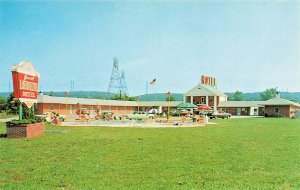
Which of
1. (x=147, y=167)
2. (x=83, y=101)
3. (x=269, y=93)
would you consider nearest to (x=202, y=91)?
(x=83, y=101)

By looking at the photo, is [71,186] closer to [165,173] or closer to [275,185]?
[165,173]

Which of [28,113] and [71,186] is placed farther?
[28,113]

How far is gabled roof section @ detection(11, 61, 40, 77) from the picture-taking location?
688 inches

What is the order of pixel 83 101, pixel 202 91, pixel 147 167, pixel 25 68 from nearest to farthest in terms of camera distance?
1. pixel 147 167
2. pixel 25 68
3. pixel 83 101
4. pixel 202 91

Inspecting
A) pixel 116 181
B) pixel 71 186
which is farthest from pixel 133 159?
pixel 71 186

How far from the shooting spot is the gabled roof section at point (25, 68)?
57.3ft

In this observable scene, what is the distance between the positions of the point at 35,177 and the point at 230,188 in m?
4.68

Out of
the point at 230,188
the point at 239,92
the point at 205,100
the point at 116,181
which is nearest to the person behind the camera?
the point at 230,188

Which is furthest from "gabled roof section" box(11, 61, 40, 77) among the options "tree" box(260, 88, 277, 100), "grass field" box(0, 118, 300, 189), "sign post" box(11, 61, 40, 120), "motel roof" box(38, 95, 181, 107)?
"tree" box(260, 88, 277, 100)

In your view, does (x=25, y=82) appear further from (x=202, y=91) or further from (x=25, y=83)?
(x=202, y=91)

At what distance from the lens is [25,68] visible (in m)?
18.4

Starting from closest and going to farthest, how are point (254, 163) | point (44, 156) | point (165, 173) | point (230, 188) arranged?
point (230, 188), point (165, 173), point (254, 163), point (44, 156)

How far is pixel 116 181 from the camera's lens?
7672mm

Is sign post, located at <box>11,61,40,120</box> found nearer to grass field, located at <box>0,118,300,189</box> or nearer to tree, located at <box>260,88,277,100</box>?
grass field, located at <box>0,118,300,189</box>
